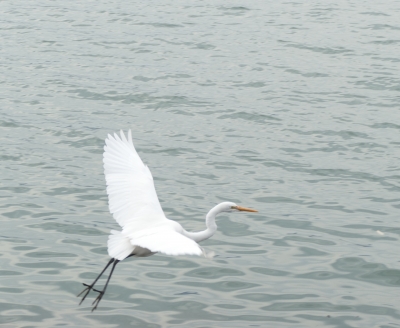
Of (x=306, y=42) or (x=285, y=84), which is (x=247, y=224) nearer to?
(x=285, y=84)

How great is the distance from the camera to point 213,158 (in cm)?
1254

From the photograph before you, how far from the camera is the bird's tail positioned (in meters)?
7.60

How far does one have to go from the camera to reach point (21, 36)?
20219 millimetres

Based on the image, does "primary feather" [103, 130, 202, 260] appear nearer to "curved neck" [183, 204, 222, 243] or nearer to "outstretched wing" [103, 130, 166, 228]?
"outstretched wing" [103, 130, 166, 228]

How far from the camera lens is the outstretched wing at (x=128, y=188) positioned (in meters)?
8.40

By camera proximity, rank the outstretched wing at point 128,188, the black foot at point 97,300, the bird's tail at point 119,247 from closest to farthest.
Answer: the bird's tail at point 119,247 → the black foot at point 97,300 → the outstretched wing at point 128,188

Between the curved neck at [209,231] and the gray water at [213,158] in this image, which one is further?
the gray water at [213,158]

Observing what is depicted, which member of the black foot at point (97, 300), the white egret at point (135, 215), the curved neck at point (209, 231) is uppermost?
the white egret at point (135, 215)

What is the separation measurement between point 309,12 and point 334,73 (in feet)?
19.5

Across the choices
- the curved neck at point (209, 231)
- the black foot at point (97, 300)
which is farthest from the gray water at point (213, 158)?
the curved neck at point (209, 231)

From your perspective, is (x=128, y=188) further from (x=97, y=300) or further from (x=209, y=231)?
(x=97, y=300)

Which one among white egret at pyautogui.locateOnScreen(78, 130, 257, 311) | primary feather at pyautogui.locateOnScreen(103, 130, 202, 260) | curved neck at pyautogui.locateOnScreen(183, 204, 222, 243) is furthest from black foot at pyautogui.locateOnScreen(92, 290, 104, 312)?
curved neck at pyautogui.locateOnScreen(183, 204, 222, 243)

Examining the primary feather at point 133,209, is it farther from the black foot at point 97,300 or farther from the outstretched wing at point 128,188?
the black foot at point 97,300

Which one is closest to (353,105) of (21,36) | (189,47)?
(189,47)
